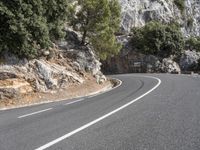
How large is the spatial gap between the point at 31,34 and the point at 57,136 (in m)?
15.1

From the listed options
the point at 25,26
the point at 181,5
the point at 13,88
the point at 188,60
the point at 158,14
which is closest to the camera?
the point at 13,88

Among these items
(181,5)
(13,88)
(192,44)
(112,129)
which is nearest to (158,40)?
(192,44)

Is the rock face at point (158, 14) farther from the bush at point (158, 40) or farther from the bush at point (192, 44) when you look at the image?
the bush at point (192, 44)

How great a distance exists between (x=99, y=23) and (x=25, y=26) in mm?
11848

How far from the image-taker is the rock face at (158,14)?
6856 cm

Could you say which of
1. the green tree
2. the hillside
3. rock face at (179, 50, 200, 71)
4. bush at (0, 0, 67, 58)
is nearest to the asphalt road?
bush at (0, 0, 67, 58)

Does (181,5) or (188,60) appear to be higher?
(181,5)

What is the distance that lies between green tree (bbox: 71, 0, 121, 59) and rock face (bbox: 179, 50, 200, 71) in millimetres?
28174

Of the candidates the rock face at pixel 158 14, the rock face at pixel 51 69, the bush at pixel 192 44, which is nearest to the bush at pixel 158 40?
the bush at pixel 192 44

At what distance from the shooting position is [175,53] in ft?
209

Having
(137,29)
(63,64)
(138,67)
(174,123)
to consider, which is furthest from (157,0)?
(174,123)

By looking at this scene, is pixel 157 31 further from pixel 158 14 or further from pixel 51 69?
pixel 51 69

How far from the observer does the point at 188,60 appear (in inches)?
2467

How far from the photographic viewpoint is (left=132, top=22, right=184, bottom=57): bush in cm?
6166
